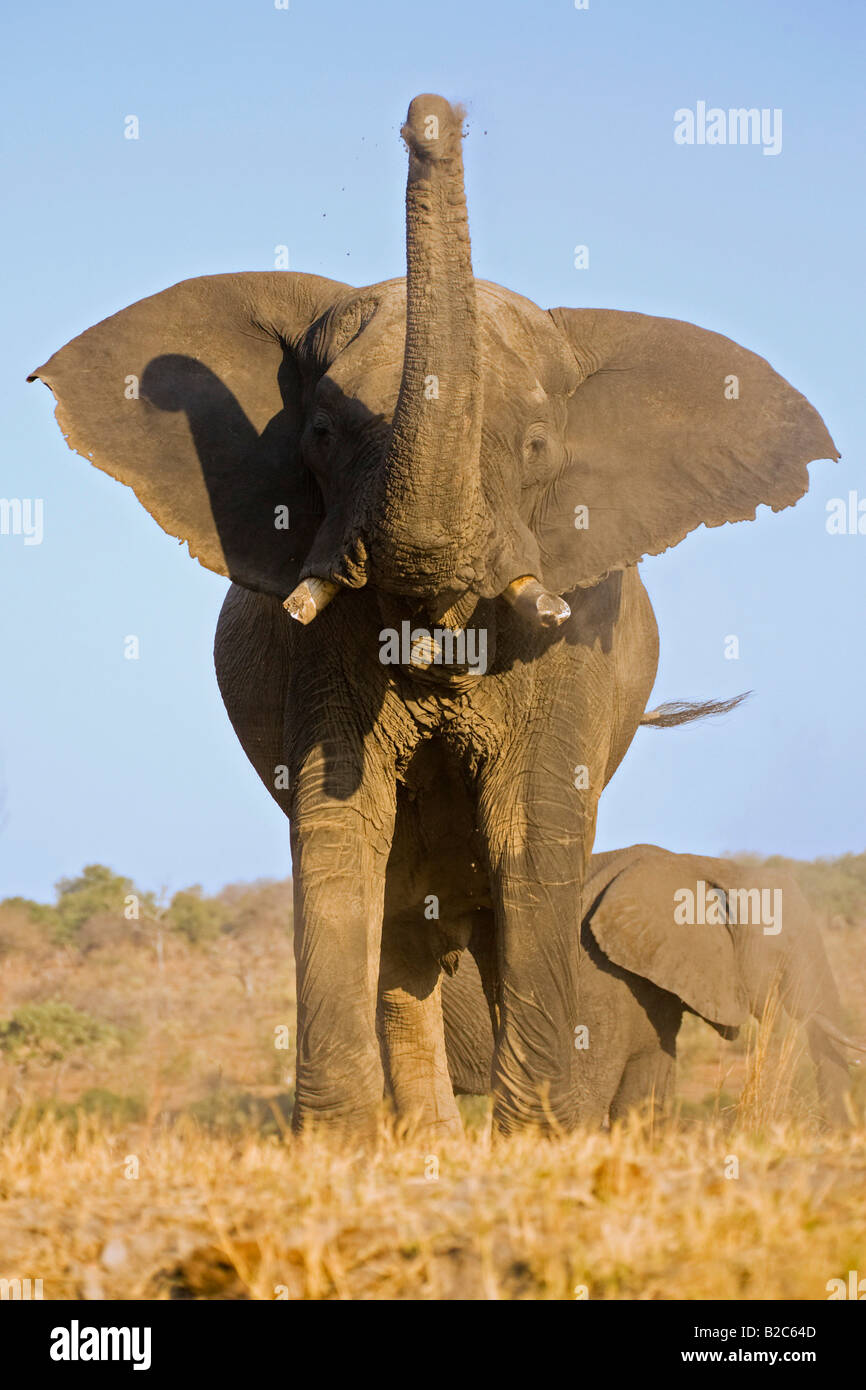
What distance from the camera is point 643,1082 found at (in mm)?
12383

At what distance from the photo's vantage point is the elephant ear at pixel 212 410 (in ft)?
23.2

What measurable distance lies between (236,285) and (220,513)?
0.98 metres

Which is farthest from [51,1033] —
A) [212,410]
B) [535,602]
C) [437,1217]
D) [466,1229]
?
[466,1229]

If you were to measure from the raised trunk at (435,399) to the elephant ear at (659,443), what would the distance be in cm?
101

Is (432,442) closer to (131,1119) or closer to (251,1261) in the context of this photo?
(251,1261)

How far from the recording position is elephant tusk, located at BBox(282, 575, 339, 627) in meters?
6.00

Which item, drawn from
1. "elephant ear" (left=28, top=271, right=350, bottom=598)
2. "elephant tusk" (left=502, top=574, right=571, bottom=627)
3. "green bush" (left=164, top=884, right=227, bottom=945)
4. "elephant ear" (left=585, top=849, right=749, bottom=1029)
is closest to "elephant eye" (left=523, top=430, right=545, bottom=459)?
"elephant tusk" (left=502, top=574, right=571, bottom=627)

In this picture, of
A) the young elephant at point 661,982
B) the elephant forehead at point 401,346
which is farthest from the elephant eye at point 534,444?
the young elephant at point 661,982

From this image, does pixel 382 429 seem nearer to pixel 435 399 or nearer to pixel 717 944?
pixel 435 399

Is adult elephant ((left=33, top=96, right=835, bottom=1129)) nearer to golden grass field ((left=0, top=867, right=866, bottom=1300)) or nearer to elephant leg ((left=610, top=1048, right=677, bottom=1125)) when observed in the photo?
golden grass field ((left=0, top=867, right=866, bottom=1300))

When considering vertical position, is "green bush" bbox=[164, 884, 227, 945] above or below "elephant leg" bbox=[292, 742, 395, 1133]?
above

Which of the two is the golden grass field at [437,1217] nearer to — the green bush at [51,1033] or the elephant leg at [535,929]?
the elephant leg at [535,929]
